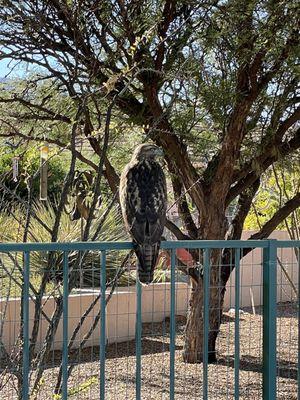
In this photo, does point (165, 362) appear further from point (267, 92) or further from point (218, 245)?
point (218, 245)

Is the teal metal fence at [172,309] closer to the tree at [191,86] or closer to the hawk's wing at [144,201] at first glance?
the hawk's wing at [144,201]

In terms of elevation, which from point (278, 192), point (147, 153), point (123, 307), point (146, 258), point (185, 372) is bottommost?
point (185, 372)

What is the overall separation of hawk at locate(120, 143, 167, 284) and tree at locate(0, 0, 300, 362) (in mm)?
1792

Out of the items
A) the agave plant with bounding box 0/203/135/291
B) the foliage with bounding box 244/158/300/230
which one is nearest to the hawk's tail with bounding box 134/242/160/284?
the agave plant with bounding box 0/203/135/291

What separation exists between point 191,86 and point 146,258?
3.77 metres

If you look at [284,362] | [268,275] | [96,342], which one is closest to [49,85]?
[96,342]

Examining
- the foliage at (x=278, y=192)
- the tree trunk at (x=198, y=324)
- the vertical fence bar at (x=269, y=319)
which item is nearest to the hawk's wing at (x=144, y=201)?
the vertical fence bar at (x=269, y=319)

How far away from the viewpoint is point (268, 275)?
424cm

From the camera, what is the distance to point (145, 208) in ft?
12.4

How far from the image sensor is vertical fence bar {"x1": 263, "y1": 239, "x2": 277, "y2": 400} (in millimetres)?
4230

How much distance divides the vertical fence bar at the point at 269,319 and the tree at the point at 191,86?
1.89 meters

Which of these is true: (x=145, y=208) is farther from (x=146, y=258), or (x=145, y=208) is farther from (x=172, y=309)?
(x=172, y=309)

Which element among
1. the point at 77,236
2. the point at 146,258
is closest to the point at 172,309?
the point at 146,258

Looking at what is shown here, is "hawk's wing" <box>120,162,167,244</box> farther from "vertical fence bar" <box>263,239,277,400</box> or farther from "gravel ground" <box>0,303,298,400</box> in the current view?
"gravel ground" <box>0,303,298,400</box>
